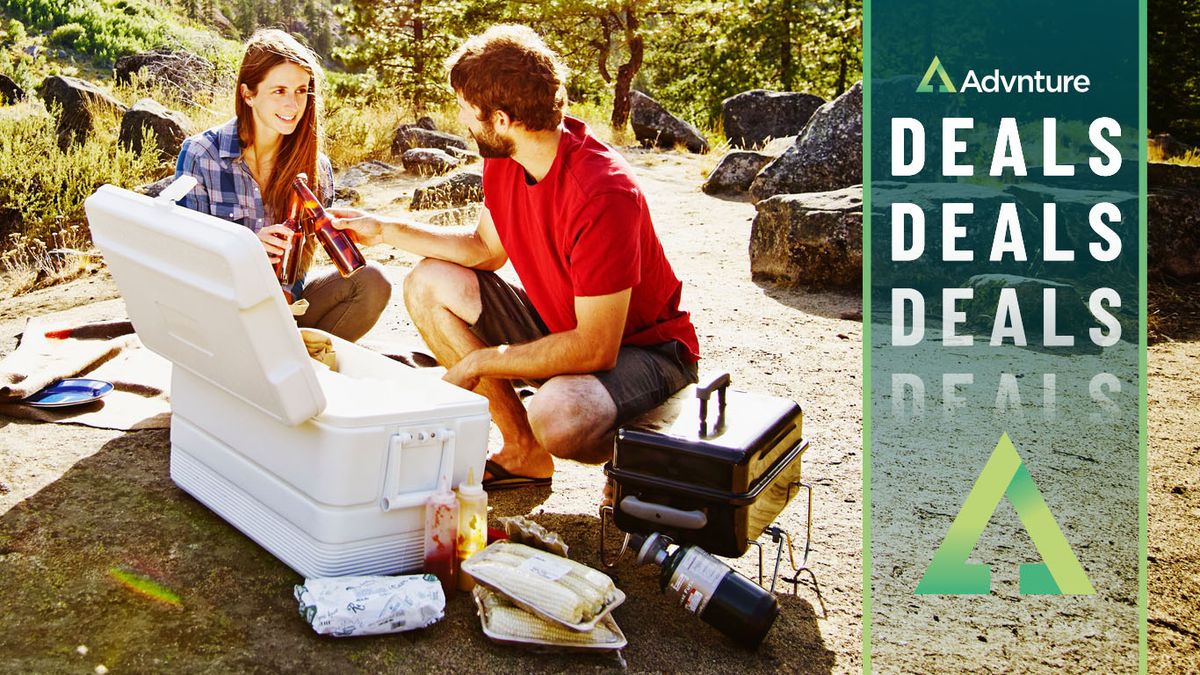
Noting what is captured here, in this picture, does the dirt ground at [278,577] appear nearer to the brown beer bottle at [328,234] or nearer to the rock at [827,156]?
the brown beer bottle at [328,234]

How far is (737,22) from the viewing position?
17.0 m

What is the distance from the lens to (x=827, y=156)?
754cm

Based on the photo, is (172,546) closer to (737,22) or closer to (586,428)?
(586,428)

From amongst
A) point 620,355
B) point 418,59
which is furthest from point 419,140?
point 620,355

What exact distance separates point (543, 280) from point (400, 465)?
0.82 m

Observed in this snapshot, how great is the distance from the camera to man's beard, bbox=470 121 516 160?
2.87 meters

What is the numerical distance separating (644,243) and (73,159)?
18.7 feet

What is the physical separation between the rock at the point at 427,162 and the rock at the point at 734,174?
7.10ft

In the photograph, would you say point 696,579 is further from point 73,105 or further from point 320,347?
point 73,105

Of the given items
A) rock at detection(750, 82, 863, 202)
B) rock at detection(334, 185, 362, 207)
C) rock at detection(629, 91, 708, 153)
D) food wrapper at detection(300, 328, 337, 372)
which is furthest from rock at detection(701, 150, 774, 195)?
food wrapper at detection(300, 328, 337, 372)

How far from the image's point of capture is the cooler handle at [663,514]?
7.90ft

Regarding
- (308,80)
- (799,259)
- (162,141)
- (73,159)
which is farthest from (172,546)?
(162,141)

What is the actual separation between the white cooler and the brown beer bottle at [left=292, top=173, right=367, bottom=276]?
430mm

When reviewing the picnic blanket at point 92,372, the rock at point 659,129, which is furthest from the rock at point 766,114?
the picnic blanket at point 92,372
